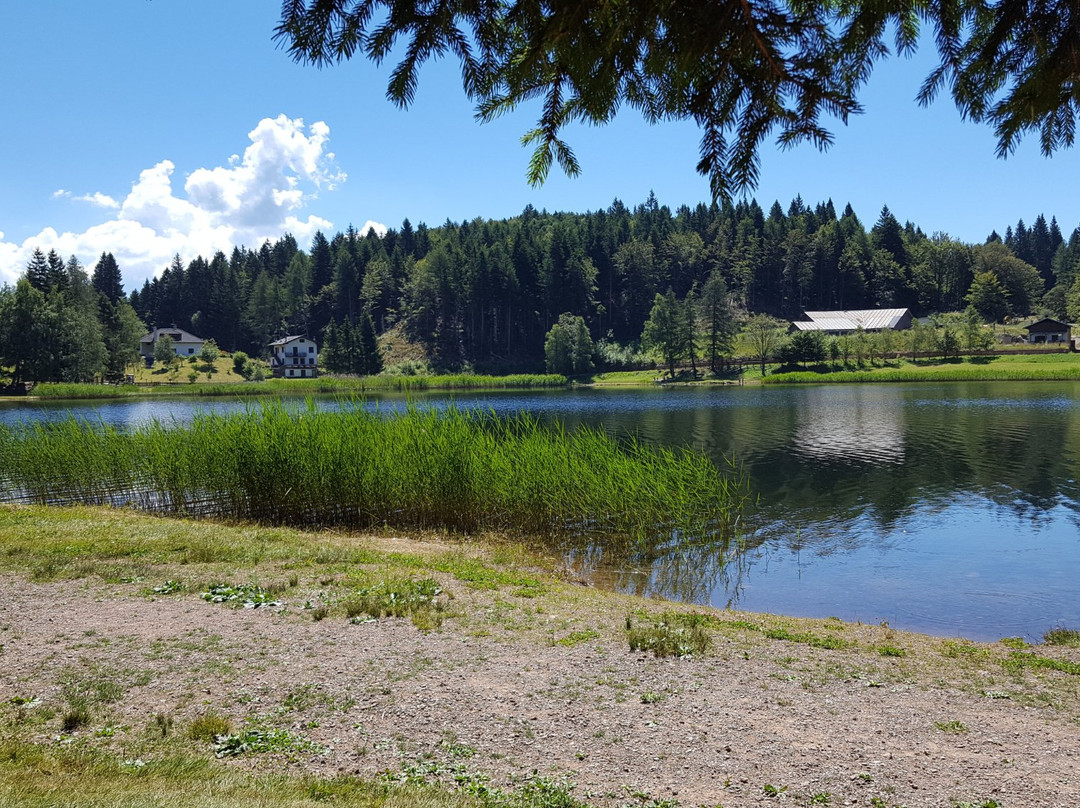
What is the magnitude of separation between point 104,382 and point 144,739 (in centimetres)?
11415

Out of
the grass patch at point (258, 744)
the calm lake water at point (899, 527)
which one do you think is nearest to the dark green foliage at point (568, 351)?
the calm lake water at point (899, 527)

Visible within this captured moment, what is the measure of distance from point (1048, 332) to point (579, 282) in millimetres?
82611

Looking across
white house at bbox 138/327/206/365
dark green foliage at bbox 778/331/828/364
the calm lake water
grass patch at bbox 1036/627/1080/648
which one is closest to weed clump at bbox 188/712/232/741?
the calm lake water

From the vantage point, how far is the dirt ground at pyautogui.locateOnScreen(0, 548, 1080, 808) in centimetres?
545

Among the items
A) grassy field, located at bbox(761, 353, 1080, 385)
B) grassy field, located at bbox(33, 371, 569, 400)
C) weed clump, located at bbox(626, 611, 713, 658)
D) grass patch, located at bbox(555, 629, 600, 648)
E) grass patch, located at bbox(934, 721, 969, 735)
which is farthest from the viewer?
grassy field, located at bbox(33, 371, 569, 400)

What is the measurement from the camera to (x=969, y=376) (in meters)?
88.2

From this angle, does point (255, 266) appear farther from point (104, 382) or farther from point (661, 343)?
point (661, 343)

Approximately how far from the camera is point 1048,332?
114 meters

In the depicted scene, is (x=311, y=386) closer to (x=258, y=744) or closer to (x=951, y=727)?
(x=258, y=744)

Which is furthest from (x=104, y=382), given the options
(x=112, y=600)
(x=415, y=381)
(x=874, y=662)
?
(x=874, y=662)

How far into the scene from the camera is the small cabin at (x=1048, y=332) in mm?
112250

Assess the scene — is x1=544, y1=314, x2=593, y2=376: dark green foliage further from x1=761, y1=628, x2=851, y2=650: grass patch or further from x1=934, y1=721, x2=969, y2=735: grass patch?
x1=934, y1=721, x2=969, y2=735: grass patch

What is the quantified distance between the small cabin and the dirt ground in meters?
128

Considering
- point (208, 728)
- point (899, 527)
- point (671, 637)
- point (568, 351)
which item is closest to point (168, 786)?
point (208, 728)
